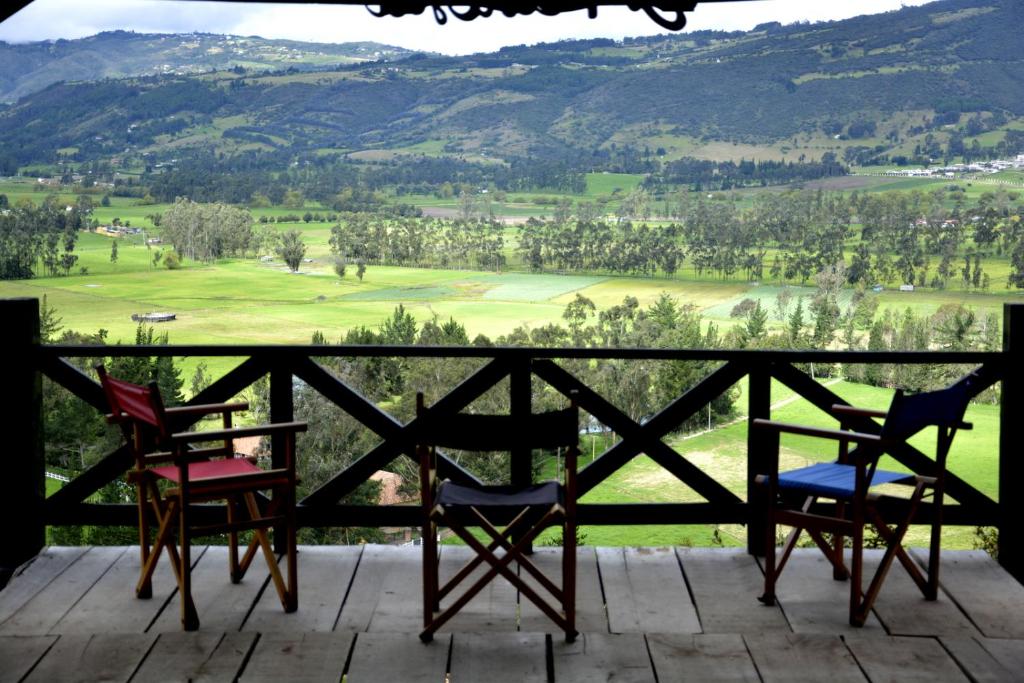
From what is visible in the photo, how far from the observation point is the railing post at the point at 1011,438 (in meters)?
3.67

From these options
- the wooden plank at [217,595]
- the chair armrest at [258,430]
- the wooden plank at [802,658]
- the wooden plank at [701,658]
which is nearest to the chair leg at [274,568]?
the wooden plank at [217,595]

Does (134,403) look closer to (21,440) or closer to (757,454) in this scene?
(21,440)

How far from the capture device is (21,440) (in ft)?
12.2

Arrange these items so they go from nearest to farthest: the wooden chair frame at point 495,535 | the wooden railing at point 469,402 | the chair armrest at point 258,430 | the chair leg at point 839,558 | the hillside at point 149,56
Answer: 1. the wooden chair frame at point 495,535
2. the chair armrest at point 258,430
3. the chair leg at point 839,558
4. the wooden railing at point 469,402
5. the hillside at point 149,56

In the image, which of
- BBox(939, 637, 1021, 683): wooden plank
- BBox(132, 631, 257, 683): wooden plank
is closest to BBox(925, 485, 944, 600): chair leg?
BBox(939, 637, 1021, 683): wooden plank

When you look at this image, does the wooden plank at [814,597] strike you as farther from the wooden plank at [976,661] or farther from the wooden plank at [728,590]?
the wooden plank at [976,661]

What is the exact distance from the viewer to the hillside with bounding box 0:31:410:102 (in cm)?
2941

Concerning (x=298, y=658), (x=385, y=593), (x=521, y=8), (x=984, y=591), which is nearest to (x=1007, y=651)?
(x=984, y=591)

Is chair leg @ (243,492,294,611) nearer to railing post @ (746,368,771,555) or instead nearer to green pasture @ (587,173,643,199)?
railing post @ (746,368,771,555)

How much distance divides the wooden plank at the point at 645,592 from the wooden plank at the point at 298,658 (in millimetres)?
761

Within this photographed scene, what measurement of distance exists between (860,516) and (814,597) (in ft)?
1.39

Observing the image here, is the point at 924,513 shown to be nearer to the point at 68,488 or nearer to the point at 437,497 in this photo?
the point at 437,497

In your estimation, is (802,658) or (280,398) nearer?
(802,658)

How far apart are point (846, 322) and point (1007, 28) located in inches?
338
